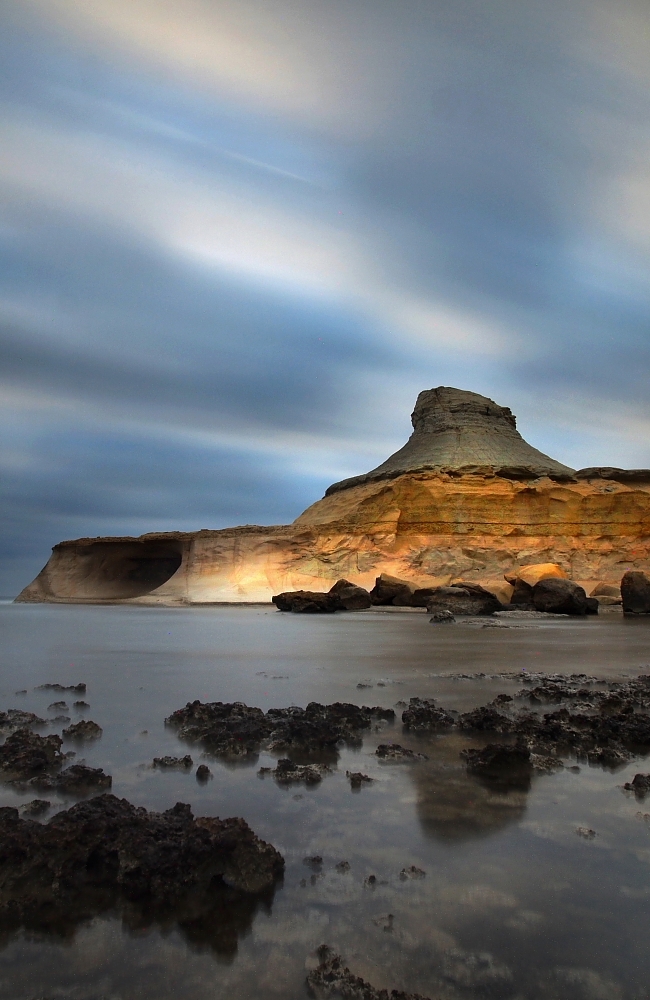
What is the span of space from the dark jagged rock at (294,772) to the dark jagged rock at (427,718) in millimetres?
1177

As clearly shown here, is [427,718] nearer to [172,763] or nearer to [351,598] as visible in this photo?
[172,763]

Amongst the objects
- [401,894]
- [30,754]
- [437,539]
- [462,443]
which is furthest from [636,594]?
[401,894]

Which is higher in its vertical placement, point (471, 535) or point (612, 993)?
point (471, 535)

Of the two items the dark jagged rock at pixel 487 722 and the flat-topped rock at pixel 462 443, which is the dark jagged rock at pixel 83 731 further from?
the flat-topped rock at pixel 462 443

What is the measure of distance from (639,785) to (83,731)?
11.9 feet

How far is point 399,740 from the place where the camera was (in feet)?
14.5

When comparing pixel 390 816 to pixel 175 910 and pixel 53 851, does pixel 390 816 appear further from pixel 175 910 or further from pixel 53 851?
pixel 53 851

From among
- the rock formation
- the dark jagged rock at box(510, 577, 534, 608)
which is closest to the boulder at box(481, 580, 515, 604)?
the dark jagged rock at box(510, 577, 534, 608)

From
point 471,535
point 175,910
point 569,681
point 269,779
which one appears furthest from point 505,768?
point 471,535

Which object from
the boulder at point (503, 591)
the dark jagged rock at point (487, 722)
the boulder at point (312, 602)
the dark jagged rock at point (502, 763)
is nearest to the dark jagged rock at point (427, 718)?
the dark jagged rock at point (487, 722)

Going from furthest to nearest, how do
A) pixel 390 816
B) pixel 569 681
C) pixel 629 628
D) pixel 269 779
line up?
pixel 629 628 < pixel 569 681 < pixel 269 779 < pixel 390 816

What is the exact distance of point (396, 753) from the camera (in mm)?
4008

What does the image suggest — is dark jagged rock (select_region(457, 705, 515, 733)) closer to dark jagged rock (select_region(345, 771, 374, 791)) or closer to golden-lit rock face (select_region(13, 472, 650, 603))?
dark jagged rock (select_region(345, 771, 374, 791))

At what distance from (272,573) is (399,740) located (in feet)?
103
